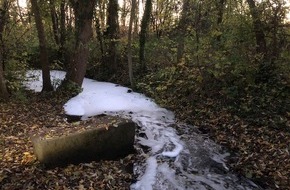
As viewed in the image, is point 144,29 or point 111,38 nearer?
point 144,29

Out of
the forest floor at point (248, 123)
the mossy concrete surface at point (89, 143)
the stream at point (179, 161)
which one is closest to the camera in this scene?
the mossy concrete surface at point (89, 143)

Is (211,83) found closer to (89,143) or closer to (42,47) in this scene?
(89,143)

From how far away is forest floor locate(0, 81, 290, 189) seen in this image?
236 inches

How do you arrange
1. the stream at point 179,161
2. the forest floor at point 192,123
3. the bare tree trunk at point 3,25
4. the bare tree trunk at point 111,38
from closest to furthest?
the forest floor at point 192,123 < the stream at point 179,161 < the bare tree trunk at point 3,25 < the bare tree trunk at point 111,38

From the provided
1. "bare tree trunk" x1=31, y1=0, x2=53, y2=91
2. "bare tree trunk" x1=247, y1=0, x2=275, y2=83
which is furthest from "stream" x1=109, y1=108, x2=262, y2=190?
"bare tree trunk" x1=31, y1=0, x2=53, y2=91

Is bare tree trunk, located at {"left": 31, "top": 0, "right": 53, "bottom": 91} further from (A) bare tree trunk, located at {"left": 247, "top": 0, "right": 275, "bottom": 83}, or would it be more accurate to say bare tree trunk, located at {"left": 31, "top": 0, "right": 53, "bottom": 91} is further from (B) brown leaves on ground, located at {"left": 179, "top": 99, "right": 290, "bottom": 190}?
(A) bare tree trunk, located at {"left": 247, "top": 0, "right": 275, "bottom": 83}

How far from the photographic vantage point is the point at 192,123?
10023mm

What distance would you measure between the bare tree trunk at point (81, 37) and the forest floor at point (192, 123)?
5.74 feet

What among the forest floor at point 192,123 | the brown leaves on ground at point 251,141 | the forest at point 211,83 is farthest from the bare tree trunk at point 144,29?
the brown leaves on ground at point 251,141

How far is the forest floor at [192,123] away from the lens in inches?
236

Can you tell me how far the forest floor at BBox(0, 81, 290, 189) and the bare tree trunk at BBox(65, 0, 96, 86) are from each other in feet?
5.74

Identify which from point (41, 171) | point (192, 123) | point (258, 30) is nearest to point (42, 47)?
point (192, 123)

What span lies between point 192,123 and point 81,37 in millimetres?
5722

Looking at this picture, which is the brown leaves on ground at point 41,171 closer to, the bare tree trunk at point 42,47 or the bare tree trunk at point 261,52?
the bare tree trunk at point 42,47
